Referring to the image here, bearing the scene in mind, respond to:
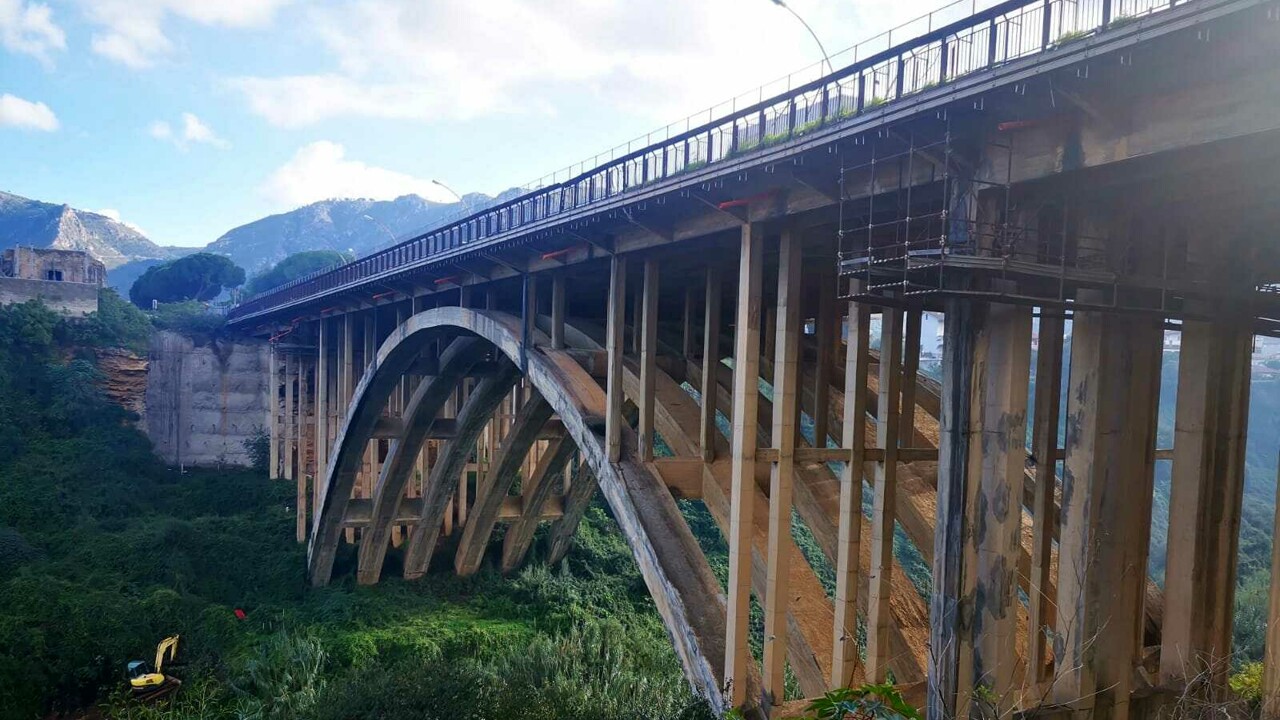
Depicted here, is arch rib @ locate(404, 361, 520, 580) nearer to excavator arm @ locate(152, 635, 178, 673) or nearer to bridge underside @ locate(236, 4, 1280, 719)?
bridge underside @ locate(236, 4, 1280, 719)

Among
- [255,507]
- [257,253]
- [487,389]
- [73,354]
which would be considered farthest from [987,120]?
[257,253]

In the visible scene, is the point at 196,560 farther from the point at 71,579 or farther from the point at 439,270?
the point at 439,270

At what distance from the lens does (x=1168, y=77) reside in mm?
6668

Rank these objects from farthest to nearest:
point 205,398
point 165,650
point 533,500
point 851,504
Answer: point 205,398 < point 533,500 < point 165,650 < point 851,504

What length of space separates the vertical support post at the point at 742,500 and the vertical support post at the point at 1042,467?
3403mm

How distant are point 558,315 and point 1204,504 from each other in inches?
471

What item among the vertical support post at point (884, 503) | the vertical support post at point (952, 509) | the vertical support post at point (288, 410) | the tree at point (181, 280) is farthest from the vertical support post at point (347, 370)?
the tree at point (181, 280)

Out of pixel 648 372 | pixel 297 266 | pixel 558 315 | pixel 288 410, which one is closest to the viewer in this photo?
pixel 648 372

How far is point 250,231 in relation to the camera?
174250mm

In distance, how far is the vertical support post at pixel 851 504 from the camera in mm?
10406

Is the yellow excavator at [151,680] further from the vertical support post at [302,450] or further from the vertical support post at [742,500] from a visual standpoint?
the vertical support post at [742,500]

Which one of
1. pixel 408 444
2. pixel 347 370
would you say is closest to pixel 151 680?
pixel 408 444

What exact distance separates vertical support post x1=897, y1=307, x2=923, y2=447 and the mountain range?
329ft

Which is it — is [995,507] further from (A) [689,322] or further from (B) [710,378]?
(A) [689,322]
